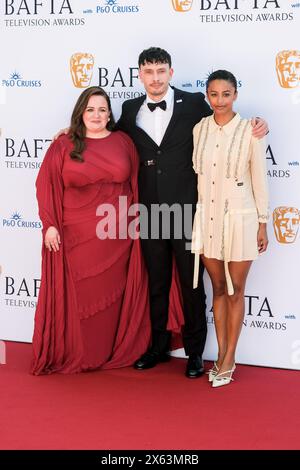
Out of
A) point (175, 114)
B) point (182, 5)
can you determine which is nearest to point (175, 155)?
point (175, 114)

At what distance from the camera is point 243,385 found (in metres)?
3.68

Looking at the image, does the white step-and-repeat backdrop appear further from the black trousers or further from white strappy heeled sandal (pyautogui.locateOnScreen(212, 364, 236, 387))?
white strappy heeled sandal (pyautogui.locateOnScreen(212, 364, 236, 387))

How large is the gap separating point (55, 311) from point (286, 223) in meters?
1.32

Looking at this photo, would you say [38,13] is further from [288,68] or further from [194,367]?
[194,367]

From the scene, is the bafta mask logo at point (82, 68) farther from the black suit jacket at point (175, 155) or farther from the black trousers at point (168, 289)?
the black trousers at point (168, 289)

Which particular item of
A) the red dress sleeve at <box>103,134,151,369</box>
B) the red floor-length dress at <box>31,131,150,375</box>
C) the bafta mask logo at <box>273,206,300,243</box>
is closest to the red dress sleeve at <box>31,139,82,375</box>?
the red floor-length dress at <box>31,131,150,375</box>

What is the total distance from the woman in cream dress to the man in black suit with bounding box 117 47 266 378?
10cm

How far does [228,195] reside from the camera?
344 cm

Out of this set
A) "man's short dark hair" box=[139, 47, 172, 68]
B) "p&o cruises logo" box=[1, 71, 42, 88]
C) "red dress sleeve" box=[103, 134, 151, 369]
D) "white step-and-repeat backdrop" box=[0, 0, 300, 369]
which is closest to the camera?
"man's short dark hair" box=[139, 47, 172, 68]

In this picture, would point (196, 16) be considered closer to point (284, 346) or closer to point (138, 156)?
point (138, 156)

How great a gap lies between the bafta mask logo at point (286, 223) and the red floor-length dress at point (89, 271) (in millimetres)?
756

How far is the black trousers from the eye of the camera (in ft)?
12.2

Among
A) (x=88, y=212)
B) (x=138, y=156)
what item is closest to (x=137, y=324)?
(x=88, y=212)

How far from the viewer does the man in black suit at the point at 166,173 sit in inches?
141
